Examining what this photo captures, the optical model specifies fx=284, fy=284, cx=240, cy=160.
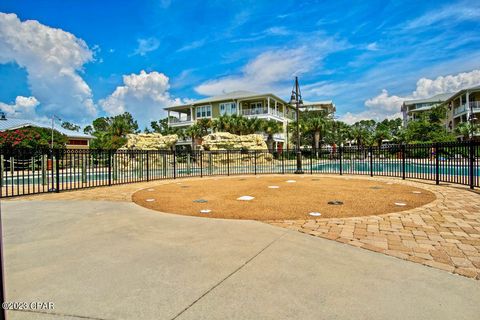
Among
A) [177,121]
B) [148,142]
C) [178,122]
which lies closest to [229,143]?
[148,142]

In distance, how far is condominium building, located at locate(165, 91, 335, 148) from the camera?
4419cm

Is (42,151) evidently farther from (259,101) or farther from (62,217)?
(259,101)

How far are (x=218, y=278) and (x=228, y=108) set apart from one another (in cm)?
4596

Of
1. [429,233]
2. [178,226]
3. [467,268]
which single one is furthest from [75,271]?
[429,233]

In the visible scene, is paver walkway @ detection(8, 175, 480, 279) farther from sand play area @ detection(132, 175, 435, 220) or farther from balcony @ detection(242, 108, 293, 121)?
balcony @ detection(242, 108, 293, 121)

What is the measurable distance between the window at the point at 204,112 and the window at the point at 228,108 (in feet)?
8.03

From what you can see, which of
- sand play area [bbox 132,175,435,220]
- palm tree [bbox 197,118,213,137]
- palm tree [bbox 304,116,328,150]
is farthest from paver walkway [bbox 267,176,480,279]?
palm tree [bbox 197,118,213,137]

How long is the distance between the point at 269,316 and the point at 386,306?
1045 mm

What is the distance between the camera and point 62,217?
618cm

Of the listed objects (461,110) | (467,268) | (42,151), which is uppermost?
(461,110)

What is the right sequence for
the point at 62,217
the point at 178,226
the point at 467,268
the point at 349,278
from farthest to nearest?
1. the point at 62,217
2. the point at 178,226
3. the point at 467,268
4. the point at 349,278

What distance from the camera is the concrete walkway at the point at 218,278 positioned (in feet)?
8.06

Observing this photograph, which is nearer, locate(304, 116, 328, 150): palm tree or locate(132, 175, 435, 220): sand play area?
locate(132, 175, 435, 220): sand play area

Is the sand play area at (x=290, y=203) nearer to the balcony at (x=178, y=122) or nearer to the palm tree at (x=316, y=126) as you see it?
the palm tree at (x=316, y=126)
